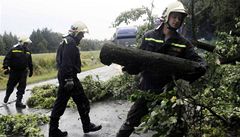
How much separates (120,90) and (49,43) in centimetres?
5553

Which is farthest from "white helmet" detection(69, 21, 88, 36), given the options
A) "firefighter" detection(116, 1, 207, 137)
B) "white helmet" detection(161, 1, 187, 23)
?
"white helmet" detection(161, 1, 187, 23)

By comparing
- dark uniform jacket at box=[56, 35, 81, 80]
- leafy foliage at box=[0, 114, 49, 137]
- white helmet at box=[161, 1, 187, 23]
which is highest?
white helmet at box=[161, 1, 187, 23]

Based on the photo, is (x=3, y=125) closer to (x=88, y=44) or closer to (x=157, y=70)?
(x=157, y=70)

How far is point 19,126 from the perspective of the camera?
7.62m

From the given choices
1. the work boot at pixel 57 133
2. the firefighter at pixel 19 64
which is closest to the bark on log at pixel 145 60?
the work boot at pixel 57 133

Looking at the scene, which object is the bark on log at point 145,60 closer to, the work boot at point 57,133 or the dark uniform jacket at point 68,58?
the dark uniform jacket at point 68,58

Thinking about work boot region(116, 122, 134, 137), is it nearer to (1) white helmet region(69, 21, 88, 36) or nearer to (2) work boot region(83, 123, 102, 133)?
(2) work boot region(83, 123, 102, 133)

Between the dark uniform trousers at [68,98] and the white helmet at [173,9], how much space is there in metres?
2.62

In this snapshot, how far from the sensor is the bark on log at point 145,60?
461cm

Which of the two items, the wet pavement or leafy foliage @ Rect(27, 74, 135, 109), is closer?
the wet pavement

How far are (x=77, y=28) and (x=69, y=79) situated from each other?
905mm

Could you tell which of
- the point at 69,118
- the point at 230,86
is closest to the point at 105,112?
the point at 69,118

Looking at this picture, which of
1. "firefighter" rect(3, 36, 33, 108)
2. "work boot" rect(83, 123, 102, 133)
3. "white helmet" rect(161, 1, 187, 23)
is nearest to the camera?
"white helmet" rect(161, 1, 187, 23)

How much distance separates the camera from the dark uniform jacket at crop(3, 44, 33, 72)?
10953mm
